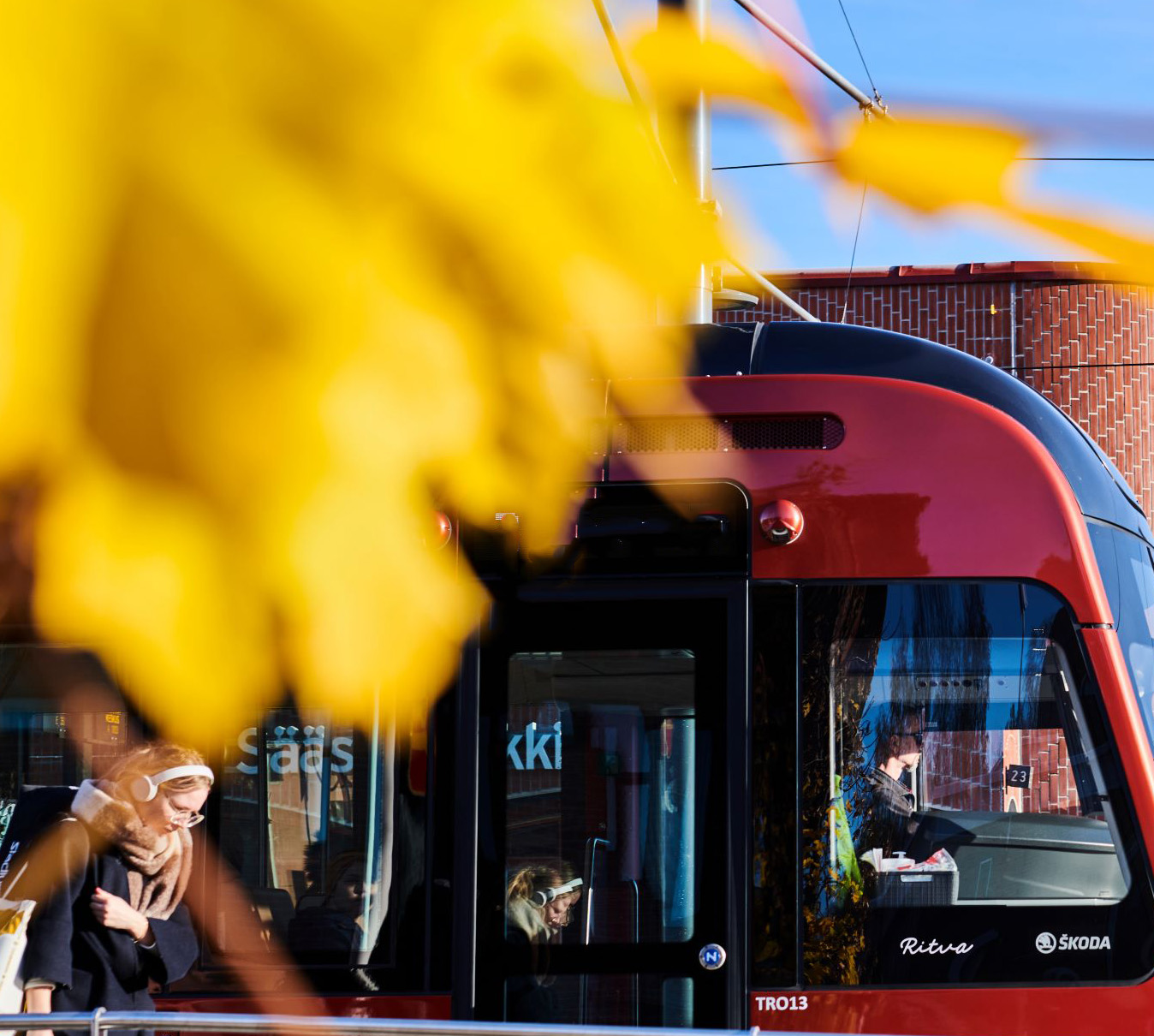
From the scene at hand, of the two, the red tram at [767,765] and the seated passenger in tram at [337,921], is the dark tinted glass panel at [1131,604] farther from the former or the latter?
the seated passenger in tram at [337,921]

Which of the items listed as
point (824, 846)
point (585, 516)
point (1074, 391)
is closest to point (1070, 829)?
point (824, 846)

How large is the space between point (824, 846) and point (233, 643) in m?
3.23

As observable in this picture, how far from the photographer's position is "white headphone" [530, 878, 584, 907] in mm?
3994

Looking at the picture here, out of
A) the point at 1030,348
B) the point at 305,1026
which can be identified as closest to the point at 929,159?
the point at 305,1026

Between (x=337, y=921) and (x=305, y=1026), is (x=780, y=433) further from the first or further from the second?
(x=305, y=1026)

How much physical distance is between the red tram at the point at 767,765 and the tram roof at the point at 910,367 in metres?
0.04

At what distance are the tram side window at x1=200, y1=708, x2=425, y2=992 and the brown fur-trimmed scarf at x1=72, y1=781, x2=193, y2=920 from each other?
19cm

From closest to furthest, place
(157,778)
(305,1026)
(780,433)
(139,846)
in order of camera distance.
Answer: (305,1026)
(157,778)
(139,846)
(780,433)

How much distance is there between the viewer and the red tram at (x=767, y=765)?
390cm

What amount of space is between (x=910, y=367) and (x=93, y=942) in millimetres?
2939

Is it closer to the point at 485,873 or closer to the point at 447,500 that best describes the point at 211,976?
the point at 485,873

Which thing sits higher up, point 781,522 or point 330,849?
point 781,522

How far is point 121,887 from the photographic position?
3752 millimetres

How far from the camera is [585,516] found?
408 cm
